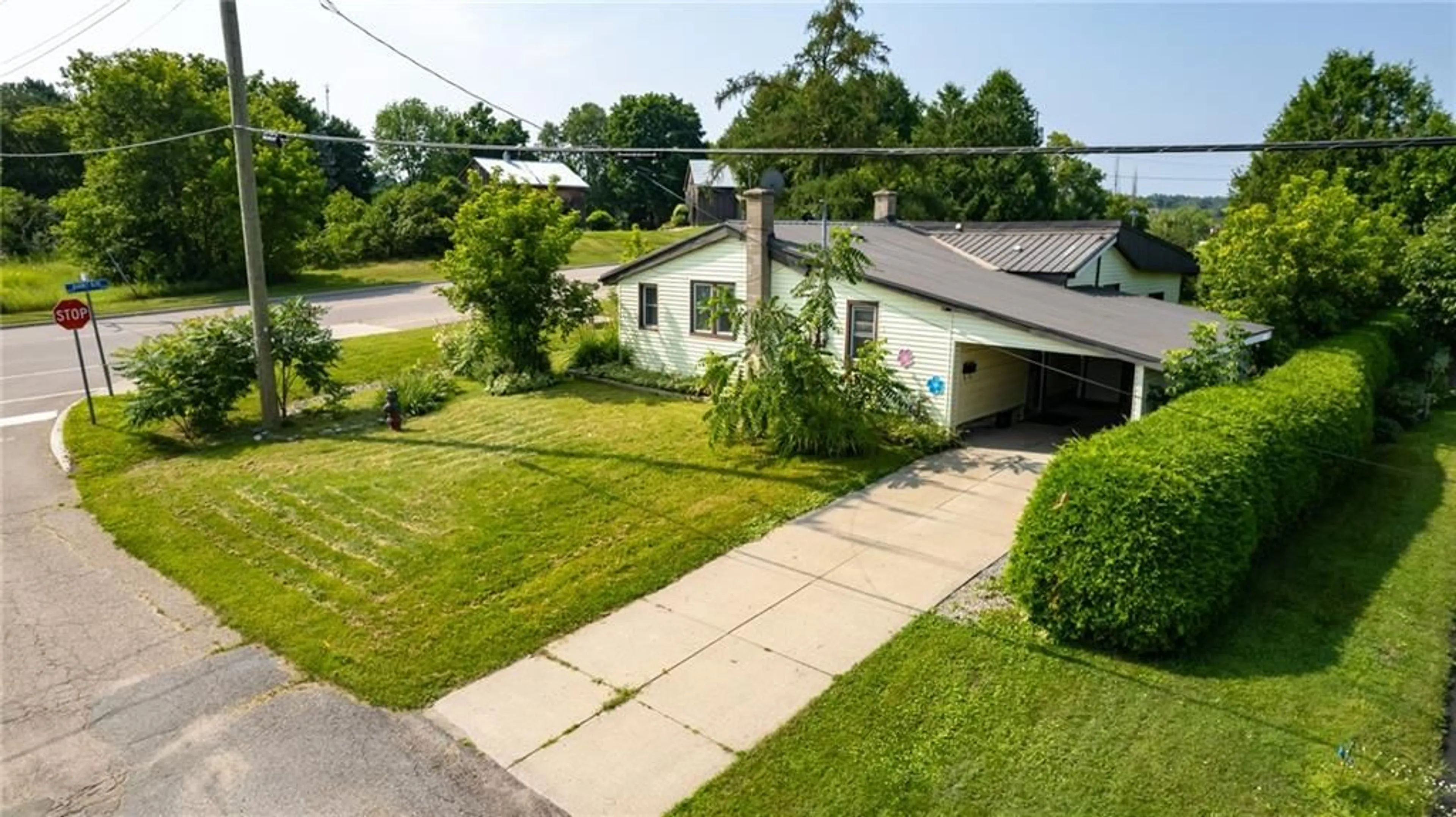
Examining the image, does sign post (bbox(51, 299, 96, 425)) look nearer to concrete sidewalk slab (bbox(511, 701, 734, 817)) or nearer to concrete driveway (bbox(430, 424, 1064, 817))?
concrete driveway (bbox(430, 424, 1064, 817))

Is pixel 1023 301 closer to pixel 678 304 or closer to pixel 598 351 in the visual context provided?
pixel 678 304

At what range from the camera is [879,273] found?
Result: 1448 centimetres

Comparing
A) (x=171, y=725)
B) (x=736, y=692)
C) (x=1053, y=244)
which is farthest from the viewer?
(x=1053, y=244)

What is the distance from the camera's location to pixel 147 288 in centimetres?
3181

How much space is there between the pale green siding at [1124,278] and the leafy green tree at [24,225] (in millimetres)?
42568

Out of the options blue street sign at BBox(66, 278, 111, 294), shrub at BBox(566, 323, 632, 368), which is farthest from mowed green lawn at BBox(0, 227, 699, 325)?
blue street sign at BBox(66, 278, 111, 294)

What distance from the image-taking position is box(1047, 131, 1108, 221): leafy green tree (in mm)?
46188

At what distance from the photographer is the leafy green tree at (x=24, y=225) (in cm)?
3731

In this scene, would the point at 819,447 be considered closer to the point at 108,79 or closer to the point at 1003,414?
the point at 1003,414

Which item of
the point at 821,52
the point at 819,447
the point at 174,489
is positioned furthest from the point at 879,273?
the point at 821,52

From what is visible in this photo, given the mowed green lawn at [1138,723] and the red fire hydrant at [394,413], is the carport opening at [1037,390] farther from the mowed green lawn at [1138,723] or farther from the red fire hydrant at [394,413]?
the red fire hydrant at [394,413]

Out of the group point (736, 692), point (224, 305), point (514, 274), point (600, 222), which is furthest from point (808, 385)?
point (600, 222)

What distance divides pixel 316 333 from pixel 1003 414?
501 inches

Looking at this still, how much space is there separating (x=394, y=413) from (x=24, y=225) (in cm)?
3610
